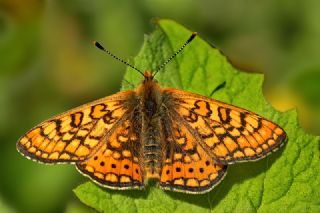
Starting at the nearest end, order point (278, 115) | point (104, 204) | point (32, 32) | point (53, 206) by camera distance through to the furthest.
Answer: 1. point (104, 204)
2. point (278, 115)
3. point (53, 206)
4. point (32, 32)

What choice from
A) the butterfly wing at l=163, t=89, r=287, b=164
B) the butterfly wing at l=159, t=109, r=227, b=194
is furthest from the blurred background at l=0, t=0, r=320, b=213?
the butterfly wing at l=163, t=89, r=287, b=164

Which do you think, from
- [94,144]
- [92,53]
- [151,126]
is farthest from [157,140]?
[92,53]

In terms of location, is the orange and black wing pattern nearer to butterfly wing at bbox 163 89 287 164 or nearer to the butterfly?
the butterfly

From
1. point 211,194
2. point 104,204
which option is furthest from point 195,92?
point 104,204

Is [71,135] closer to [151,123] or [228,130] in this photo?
[151,123]

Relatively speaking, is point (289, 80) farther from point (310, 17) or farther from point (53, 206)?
point (53, 206)

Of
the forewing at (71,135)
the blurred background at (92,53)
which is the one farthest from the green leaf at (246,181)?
the blurred background at (92,53)

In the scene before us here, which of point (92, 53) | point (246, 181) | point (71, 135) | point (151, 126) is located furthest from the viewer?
point (92, 53)
